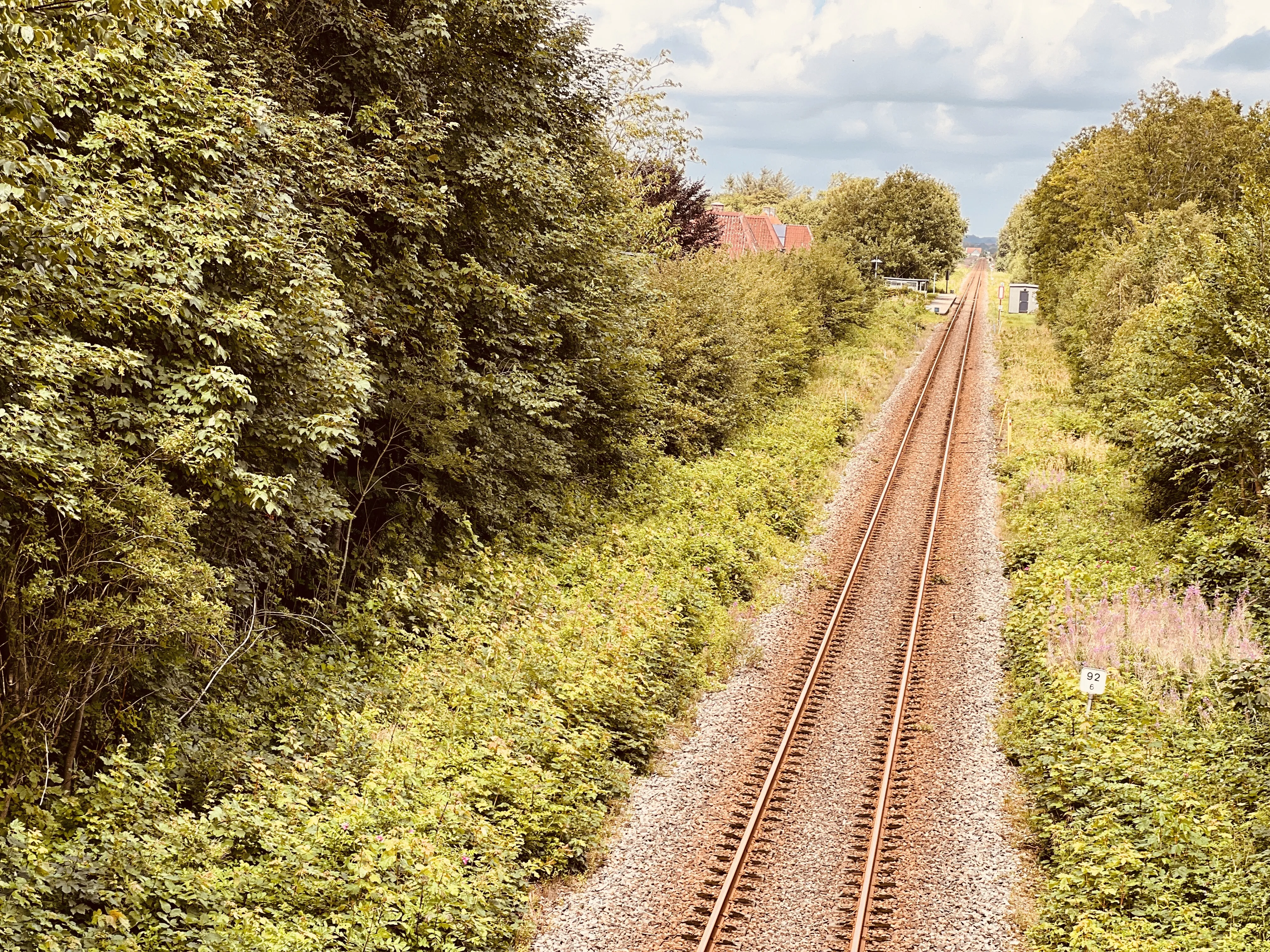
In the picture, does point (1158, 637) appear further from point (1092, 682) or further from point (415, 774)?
point (415, 774)

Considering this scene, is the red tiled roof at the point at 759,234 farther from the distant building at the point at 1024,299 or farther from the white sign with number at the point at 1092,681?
the white sign with number at the point at 1092,681

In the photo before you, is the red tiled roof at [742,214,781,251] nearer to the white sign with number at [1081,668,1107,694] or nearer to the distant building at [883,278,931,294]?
the distant building at [883,278,931,294]

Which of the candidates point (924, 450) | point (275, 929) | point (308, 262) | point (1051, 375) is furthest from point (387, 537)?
point (1051, 375)

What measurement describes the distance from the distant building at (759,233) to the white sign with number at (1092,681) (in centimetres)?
3941

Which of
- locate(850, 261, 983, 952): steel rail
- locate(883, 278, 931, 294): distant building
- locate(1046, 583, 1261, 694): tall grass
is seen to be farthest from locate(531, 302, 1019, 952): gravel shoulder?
locate(883, 278, 931, 294): distant building

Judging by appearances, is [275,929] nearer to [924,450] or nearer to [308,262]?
[308,262]

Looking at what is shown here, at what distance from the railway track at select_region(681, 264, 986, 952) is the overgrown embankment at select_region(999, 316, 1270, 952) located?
5.28ft

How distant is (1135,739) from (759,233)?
6673 centimetres

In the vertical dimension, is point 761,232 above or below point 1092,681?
above

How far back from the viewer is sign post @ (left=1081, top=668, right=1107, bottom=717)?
40.4 feet

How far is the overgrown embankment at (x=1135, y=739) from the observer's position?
9062mm

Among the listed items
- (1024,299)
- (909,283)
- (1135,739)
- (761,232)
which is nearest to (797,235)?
(761,232)

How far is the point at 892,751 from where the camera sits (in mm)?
13227

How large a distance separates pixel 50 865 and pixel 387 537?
8544mm
